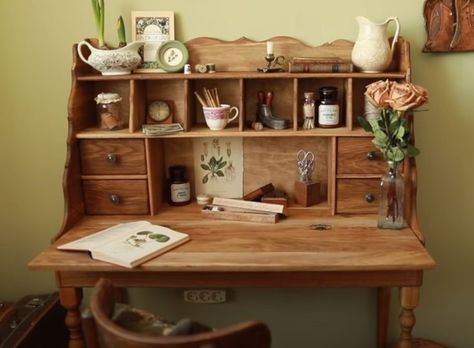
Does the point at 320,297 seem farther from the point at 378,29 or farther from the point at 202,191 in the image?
the point at 378,29

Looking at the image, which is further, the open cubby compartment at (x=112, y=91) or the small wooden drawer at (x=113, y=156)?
the open cubby compartment at (x=112, y=91)

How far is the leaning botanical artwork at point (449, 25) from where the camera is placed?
178cm

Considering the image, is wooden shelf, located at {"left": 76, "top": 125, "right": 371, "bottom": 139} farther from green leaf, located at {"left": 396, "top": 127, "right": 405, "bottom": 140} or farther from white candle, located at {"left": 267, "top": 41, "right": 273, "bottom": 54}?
white candle, located at {"left": 267, "top": 41, "right": 273, "bottom": 54}

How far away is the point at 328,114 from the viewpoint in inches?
69.7

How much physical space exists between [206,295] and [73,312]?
2.06 ft

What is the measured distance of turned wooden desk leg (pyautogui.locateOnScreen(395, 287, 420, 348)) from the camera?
4.92 ft

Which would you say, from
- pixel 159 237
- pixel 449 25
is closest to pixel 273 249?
pixel 159 237

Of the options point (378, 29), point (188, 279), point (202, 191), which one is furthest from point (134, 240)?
point (378, 29)

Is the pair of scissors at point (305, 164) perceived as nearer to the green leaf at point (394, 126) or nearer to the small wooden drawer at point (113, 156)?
the green leaf at point (394, 126)

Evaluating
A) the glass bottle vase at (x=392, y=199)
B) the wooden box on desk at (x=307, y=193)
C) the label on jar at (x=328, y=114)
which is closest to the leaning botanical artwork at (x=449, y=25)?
the label on jar at (x=328, y=114)

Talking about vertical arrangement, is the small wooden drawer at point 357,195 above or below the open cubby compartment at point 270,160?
below

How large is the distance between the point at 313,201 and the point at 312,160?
0.15 metres

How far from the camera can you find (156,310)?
2.12 m

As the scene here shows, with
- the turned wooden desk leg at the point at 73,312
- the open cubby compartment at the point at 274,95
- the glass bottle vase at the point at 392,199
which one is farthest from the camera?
the open cubby compartment at the point at 274,95
